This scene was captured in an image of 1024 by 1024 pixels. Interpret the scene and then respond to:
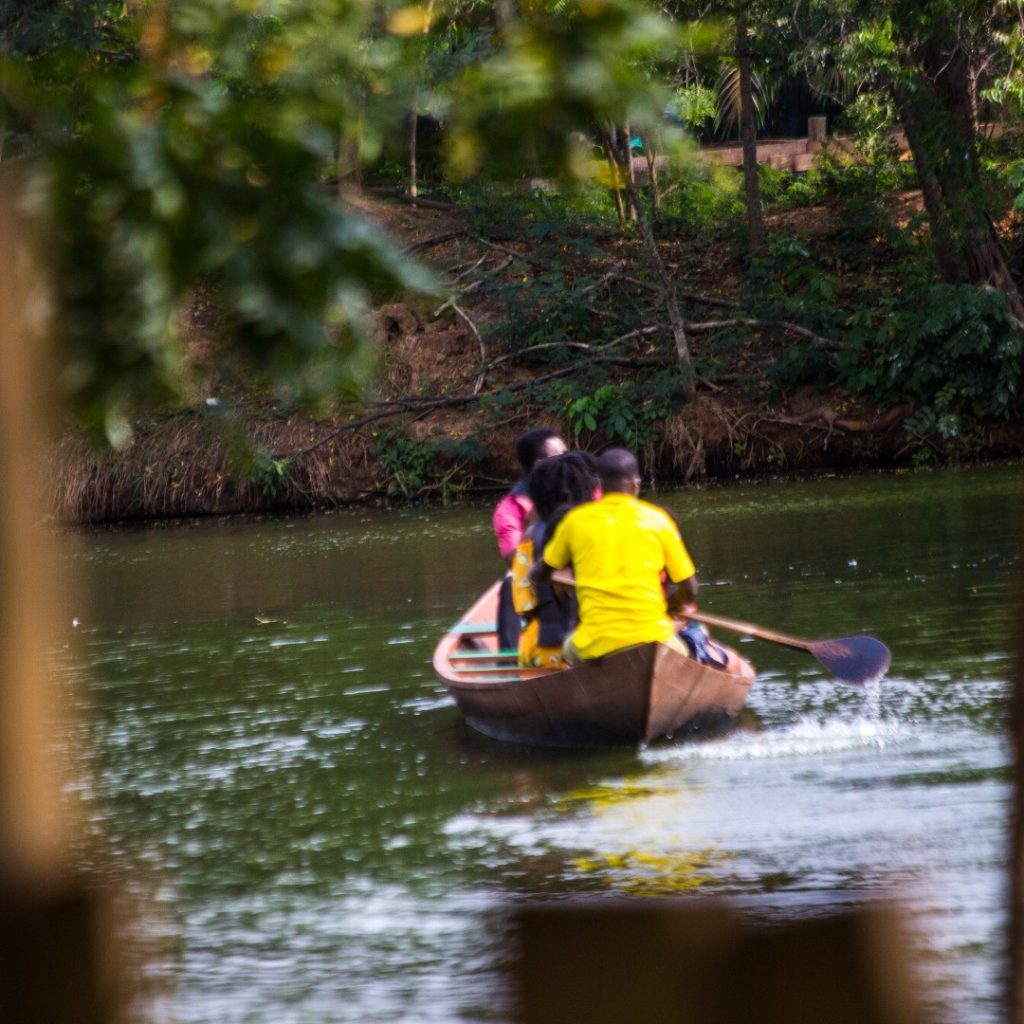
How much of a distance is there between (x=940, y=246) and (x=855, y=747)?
14.3 m

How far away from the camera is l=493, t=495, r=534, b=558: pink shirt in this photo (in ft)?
29.7

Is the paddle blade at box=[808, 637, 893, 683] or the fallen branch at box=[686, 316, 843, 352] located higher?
the fallen branch at box=[686, 316, 843, 352]

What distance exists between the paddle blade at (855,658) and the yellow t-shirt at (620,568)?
1.52 meters

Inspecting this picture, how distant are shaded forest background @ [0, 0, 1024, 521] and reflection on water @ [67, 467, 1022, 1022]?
Result: 31.5 inches

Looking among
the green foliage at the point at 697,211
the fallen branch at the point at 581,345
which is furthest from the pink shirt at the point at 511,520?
the green foliage at the point at 697,211

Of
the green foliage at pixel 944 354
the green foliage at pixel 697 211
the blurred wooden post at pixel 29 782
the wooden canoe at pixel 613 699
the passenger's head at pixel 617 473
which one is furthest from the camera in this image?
the green foliage at pixel 697 211

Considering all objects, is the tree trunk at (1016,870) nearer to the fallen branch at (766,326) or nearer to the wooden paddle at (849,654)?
the wooden paddle at (849,654)

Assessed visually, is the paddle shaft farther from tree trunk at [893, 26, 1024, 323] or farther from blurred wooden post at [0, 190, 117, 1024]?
tree trunk at [893, 26, 1024, 323]

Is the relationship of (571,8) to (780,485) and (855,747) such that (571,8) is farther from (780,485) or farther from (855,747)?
(780,485)

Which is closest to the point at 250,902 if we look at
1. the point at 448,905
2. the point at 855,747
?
the point at 448,905

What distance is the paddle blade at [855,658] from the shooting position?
8633 millimetres

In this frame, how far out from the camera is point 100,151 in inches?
74.0

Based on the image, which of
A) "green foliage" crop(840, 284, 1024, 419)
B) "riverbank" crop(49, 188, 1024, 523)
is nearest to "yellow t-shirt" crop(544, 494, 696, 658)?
"riverbank" crop(49, 188, 1024, 523)

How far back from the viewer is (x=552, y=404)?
22.1 meters
